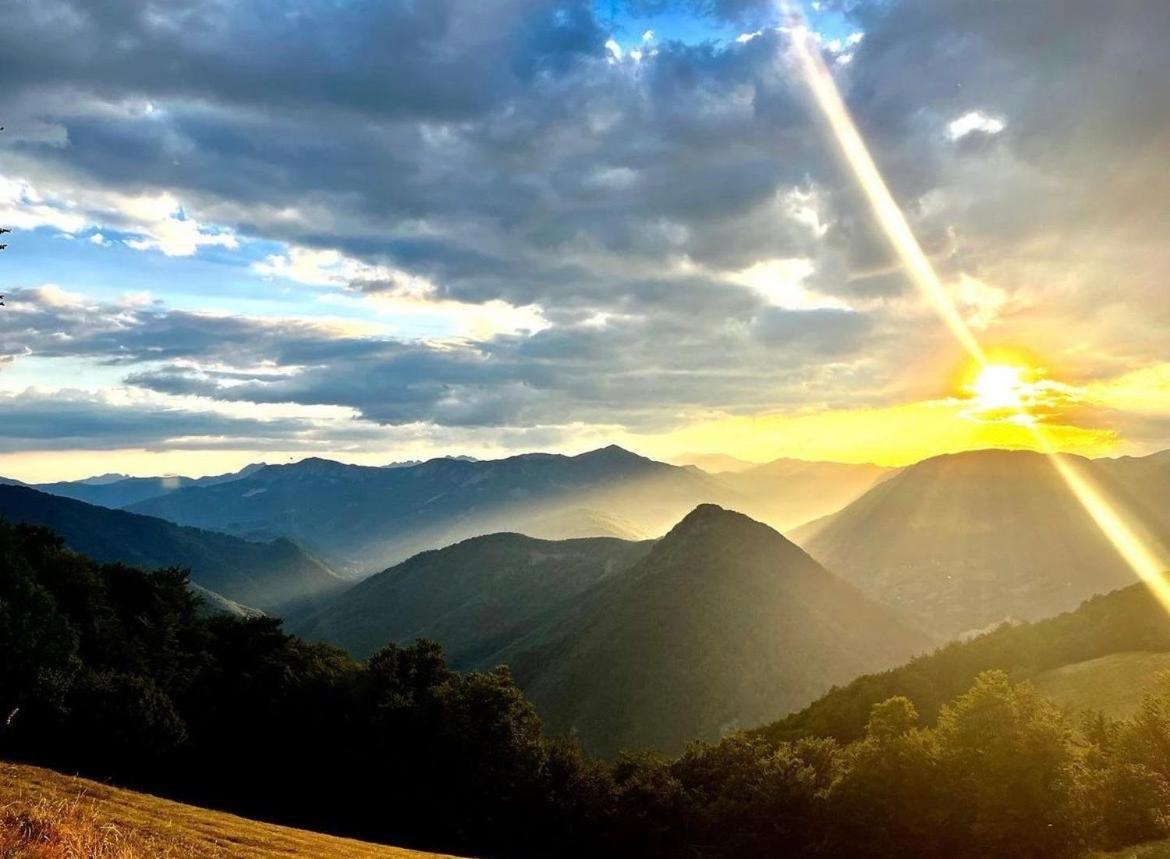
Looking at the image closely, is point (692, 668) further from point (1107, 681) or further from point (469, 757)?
point (469, 757)

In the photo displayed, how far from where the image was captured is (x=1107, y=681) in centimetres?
9675

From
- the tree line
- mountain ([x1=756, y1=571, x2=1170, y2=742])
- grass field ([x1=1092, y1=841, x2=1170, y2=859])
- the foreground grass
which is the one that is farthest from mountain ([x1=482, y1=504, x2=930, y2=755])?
the foreground grass

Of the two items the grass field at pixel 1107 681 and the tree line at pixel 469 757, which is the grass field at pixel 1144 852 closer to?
the tree line at pixel 469 757

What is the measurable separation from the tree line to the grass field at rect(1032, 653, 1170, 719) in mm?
31280

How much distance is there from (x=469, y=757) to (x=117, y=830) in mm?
57272

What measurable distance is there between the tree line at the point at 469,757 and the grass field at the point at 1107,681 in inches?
1232

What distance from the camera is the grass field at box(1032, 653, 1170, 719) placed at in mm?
87625

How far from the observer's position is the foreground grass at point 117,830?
17766 millimetres

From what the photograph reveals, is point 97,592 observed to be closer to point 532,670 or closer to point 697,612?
point 532,670

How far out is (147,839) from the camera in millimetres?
25734

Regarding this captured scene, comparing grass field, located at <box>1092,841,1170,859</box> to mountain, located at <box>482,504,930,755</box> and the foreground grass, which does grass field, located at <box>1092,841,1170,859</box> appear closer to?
the foreground grass

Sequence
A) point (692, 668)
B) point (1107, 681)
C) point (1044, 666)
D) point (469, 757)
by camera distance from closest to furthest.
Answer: point (469, 757) → point (1107, 681) → point (1044, 666) → point (692, 668)

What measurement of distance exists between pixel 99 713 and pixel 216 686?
77.0 feet

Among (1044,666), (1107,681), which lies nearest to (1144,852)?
(1107,681)
